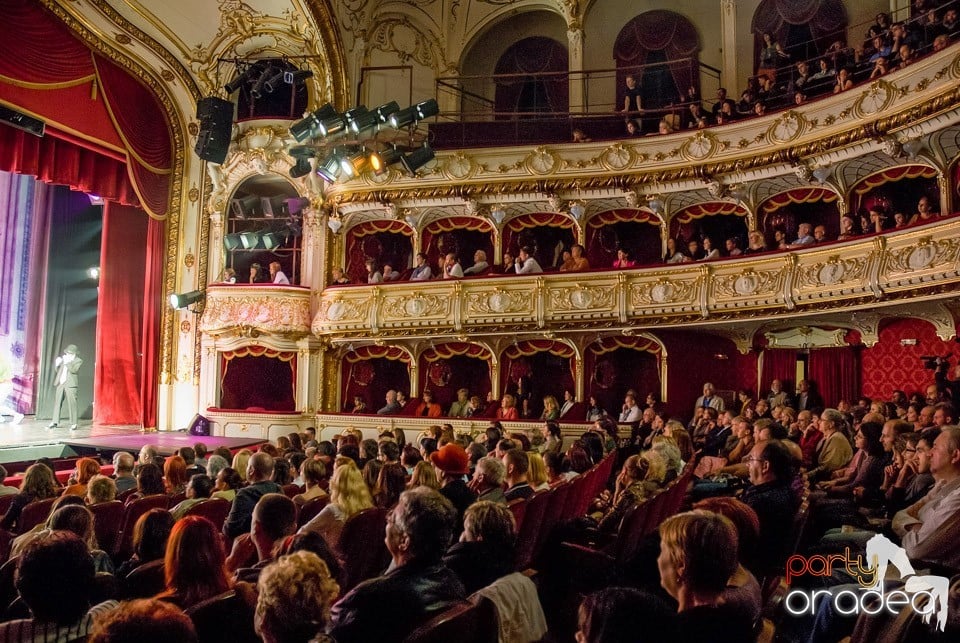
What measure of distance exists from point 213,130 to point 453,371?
532 centimetres

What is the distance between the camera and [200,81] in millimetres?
12586

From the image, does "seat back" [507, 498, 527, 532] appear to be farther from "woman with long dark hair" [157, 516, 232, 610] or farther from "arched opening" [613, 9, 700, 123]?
"arched opening" [613, 9, 700, 123]

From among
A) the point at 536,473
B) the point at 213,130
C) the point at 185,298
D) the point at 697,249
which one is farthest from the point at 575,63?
the point at 536,473

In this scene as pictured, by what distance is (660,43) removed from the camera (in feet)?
42.4

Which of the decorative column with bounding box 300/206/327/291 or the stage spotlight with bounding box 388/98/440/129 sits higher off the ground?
the stage spotlight with bounding box 388/98/440/129

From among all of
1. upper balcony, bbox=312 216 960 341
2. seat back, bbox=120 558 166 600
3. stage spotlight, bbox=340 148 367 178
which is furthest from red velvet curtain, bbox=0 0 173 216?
seat back, bbox=120 558 166 600

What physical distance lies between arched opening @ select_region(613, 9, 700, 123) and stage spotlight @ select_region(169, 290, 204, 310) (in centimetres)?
742

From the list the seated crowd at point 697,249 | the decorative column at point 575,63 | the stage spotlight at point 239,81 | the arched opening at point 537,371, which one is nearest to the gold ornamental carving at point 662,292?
the seated crowd at point 697,249

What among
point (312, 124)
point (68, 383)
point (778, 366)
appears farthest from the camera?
point (68, 383)

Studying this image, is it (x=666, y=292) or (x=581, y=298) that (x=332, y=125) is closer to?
(x=581, y=298)

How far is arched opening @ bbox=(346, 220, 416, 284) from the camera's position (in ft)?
43.3

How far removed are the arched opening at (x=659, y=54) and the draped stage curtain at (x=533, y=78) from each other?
0.96 meters

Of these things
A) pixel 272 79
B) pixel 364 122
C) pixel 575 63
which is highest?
pixel 575 63

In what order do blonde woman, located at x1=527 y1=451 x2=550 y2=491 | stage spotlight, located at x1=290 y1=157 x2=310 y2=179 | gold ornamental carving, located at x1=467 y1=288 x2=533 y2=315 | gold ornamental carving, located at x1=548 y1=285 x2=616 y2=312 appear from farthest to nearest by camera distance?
gold ornamental carving, located at x1=467 y1=288 x2=533 y2=315 → stage spotlight, located at x1=290 y1=157 x2=310 y2=179 → gold ornamental carving, located at x1=548 y1=285 x2=616 y2=312 → blonde woman, located at x1=527 y1=451 x2=550 y2=491
